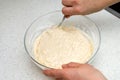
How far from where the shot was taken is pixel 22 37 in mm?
1062

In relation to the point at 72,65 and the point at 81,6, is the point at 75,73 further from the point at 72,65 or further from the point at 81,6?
the point at 81,6

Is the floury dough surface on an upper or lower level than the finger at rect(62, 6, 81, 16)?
lower

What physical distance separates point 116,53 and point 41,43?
299 millimetres

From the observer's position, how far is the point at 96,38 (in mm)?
986

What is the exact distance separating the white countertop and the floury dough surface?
0.20ft

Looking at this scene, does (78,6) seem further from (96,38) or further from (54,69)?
(54,69)

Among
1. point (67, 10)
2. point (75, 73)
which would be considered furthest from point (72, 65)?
point (67, 10)

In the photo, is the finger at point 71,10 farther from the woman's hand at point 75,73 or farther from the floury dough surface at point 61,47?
the woman's hand at point 75,73

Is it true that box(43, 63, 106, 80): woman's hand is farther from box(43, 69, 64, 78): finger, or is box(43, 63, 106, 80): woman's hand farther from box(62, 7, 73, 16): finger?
box(62, 7, 73, 16): finger

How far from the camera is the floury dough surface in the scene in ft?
2.91

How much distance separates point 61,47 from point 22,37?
0.22 meters

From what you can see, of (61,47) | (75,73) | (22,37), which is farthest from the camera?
(22,37)

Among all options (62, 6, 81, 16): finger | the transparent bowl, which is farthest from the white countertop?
(62, 6, 81, 16): finger

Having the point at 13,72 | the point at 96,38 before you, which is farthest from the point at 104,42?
the point at 13,72
